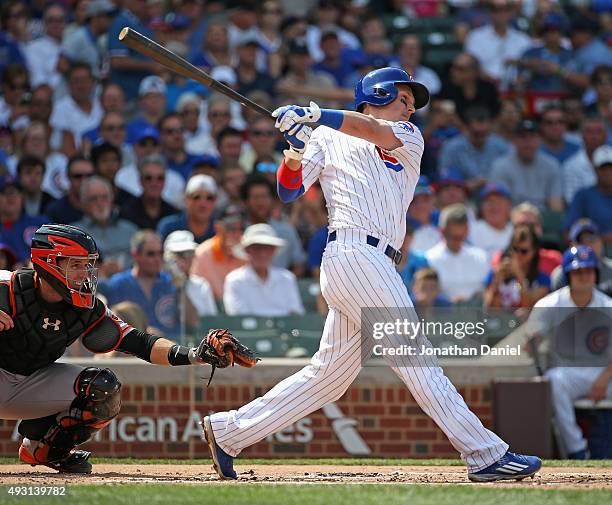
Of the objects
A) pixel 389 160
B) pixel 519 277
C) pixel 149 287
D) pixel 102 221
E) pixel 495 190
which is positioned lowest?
pixel 149 287

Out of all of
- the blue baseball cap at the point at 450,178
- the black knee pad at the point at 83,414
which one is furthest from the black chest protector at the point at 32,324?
the blue baseball cap at the point at 450,178

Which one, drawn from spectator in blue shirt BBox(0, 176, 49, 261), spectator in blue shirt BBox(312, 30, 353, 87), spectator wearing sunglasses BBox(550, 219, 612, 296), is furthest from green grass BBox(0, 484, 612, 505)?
spectator in blue shirt BBox(312, 30, 353, 87)

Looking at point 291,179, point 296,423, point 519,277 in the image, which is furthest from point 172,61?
point 519,277

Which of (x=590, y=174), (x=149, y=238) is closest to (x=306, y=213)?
(x=149, y=238)

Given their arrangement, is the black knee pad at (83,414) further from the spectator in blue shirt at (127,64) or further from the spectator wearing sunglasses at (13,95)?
the spectator in blue shirt at (127,64)

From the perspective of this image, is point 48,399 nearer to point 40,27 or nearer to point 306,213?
point 306,213

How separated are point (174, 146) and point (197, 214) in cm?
161

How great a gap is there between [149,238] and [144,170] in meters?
1.86

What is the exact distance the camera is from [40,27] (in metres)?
14.0

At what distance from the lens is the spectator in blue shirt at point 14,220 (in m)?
10.4

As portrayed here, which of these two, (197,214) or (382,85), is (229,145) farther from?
(382,85)

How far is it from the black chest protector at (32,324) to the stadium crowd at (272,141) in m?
2.48

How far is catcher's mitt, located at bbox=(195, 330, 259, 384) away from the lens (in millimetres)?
5816

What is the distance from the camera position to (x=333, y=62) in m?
14.1
